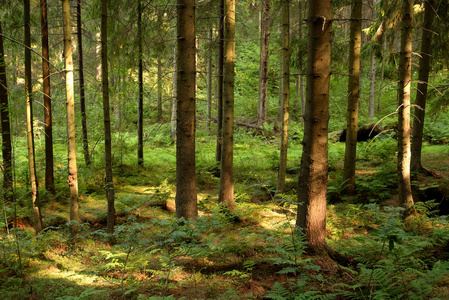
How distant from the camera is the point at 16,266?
4809 millimetres

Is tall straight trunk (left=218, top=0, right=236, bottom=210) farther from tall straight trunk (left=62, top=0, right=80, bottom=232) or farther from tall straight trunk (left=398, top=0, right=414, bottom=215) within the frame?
tall straight trunk (left=398, top=0, right=414, bottom=215)

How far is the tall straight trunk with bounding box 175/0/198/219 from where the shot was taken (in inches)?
224

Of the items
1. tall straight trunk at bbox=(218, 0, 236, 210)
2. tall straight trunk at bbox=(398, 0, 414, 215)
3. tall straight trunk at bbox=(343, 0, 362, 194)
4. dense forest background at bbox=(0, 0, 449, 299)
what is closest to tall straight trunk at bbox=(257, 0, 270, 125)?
dense forest background at bbox=(0, 0, 449, 299)

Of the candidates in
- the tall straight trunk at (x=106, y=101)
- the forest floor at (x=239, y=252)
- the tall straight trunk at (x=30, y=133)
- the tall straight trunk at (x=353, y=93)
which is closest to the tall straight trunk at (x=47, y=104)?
the forest floor at (x=239, y=252)

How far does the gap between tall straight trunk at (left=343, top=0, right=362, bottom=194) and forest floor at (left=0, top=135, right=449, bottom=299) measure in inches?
23.9

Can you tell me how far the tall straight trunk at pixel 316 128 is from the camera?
4.61m

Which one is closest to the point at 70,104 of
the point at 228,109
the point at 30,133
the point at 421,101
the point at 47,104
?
the point at 30,133

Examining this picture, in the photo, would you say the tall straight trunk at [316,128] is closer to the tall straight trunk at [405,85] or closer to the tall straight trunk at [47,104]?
the tall straight trunk at [405,85]

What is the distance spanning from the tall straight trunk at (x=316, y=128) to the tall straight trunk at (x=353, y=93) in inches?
135

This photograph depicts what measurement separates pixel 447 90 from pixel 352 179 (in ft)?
13.2

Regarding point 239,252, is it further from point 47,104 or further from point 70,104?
point 47,104

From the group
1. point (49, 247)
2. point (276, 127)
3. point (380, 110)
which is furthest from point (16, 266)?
point (380, 110)

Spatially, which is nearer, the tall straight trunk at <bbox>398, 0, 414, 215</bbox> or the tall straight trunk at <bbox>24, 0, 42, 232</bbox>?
the tall straight trunk at <bbox>398, 0, 414, 215</bbox>

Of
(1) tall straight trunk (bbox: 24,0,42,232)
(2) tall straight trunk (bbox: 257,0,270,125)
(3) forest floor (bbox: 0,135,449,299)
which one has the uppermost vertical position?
(2) tall straight trunk (bbox: 257,0,270,125)
